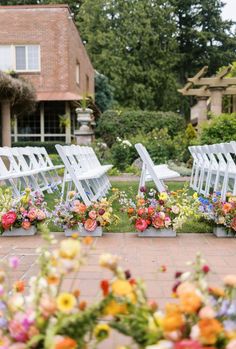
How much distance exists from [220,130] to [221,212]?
862cm

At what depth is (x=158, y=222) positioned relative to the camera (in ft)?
16.5

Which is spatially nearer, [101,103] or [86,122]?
[86,122]

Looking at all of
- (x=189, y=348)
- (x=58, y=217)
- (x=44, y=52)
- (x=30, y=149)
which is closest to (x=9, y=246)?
(x=58, y=217)

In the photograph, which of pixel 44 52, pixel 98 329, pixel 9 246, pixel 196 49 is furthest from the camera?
pixel 196 49

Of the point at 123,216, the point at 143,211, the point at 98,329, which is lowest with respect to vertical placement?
the point at 123,216

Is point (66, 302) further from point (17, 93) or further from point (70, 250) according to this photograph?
point (17, 93)

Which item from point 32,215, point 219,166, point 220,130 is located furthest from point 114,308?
point 220,130

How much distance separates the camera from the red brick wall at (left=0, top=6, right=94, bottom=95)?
67.8 ft

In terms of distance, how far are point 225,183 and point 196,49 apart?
34980mm

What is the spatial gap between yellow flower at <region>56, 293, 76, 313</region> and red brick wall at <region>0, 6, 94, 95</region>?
19648 mm

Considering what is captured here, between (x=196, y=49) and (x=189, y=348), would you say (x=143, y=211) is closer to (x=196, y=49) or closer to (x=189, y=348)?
(x=189, y=348)

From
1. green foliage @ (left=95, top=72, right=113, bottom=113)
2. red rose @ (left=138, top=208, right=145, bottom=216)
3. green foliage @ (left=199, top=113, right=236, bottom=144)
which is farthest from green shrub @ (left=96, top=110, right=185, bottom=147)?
red rose @ (left=138, top=208, right=145, bottom=216)

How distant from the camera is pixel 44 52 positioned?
2073cm

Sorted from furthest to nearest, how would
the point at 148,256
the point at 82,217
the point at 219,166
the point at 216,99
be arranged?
1. the point at 216,99
2. the point at 219,166
3. the point at 82,217
4. the point at 148,256
